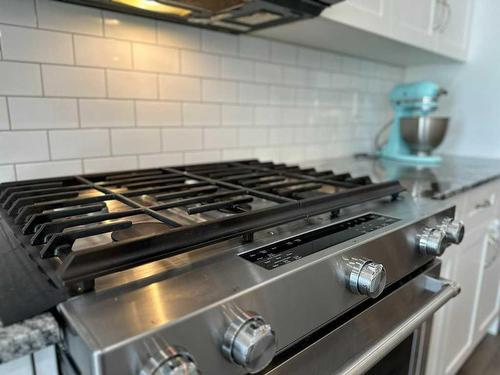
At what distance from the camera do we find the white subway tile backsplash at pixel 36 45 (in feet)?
2.59

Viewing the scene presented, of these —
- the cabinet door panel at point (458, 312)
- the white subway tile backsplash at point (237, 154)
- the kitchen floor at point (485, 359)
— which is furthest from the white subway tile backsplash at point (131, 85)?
the kitchen floor at point (485, 359)

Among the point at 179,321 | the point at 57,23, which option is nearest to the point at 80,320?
the point at 179,321

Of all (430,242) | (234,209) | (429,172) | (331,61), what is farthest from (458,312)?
(331,61)

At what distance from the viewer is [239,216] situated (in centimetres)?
56

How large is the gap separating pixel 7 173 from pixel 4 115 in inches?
5.4

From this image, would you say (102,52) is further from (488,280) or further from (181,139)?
(488,280)

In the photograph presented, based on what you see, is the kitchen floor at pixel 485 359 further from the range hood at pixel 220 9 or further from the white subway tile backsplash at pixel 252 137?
the range hood at pixel 220 9

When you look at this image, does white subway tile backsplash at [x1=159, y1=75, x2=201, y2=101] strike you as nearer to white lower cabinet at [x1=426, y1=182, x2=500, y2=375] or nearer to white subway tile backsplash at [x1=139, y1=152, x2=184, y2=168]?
white subway tile backsplash at [x1=139, y1=152, x2=184, y2=168]

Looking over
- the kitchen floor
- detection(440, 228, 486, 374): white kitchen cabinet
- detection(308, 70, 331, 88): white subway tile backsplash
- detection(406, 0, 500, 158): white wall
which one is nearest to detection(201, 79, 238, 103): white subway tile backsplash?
detection(308, 70, 331, 88): white subway tile backsplash

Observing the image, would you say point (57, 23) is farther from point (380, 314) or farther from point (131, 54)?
point (380, 314)

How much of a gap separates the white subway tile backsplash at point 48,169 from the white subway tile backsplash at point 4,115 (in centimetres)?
10

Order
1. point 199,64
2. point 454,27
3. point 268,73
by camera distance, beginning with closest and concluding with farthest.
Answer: point 199,64
point 268,73
point 454,27

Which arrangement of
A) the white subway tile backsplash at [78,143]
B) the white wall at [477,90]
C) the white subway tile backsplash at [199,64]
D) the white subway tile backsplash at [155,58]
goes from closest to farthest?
the white subway tile backsplash at [78,143]
the white subway tile backsplash at [155,58]
the white subway tile backsplash at [199,64]
the white wall at [477,90]

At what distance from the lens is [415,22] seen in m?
1.37
